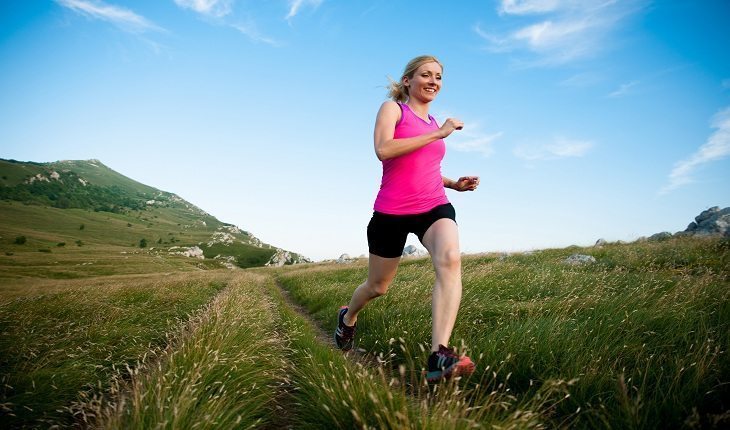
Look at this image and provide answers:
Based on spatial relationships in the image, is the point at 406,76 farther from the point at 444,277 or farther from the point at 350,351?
the point at 350,351

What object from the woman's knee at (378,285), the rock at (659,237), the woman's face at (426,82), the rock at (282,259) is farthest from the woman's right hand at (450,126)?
the rock at (282,259)

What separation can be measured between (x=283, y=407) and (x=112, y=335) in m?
3.57

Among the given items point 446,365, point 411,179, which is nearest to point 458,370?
point 446,365

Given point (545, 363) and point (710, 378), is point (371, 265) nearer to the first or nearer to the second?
point (545, 363)

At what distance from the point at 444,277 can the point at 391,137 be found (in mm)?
1723

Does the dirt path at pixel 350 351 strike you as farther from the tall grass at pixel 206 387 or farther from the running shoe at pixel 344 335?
the tall grass at pixel 206 387

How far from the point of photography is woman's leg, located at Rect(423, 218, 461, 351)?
11.1 feet

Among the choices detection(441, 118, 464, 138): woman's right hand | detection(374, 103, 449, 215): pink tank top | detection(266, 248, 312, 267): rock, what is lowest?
detection(266, 248, 312, 267): rock

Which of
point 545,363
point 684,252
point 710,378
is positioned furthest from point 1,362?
point 684,252

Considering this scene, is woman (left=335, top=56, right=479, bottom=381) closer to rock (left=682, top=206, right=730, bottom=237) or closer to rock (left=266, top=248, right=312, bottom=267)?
rock (left=682, top=206, right=730, bottom=237)

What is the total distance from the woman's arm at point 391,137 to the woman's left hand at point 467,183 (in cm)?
123

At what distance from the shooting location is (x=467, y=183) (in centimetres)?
500

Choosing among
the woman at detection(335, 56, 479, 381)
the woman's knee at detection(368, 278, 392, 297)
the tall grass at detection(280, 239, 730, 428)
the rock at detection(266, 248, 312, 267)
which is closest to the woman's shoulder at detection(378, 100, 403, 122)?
the woman at detection(335, 56, 479, 381)

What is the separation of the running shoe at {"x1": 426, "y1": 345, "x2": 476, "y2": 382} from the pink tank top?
1722mm
